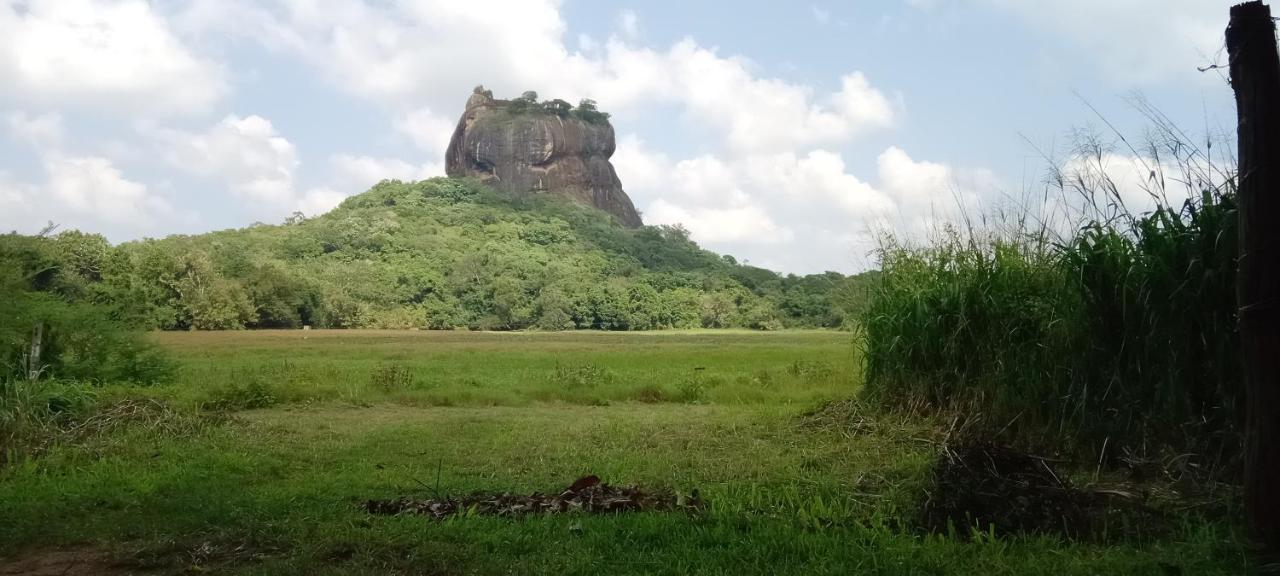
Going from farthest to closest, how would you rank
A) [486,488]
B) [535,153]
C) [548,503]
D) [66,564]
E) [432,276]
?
[535,153] < [432,276] < [486,488] < [548,503] < [66,564]

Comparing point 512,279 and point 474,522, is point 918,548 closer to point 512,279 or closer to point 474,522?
point 474,522

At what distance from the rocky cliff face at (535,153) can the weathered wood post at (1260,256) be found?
336ft

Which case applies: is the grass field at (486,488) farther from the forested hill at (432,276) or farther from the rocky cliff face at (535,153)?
the rocky cliff face at (535,153)

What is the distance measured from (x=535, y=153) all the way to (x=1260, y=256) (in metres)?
110

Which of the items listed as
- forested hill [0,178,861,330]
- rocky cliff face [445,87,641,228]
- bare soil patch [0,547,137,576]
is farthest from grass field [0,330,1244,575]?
rocky cliff face [445,87,641,228]

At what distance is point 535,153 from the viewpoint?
112m

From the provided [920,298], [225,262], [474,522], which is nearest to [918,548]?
[474,522]

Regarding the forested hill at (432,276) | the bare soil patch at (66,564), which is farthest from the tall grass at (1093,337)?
the forested hill at (432,276)

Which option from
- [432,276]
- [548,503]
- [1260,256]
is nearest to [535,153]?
[432,276]

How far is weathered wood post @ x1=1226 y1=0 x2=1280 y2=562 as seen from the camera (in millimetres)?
4074

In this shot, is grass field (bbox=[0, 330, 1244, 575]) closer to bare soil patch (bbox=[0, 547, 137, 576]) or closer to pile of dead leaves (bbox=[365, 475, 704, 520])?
bare soil patch (bbox=[0, 547, 137, 576])

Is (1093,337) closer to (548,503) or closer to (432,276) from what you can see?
(548,503)

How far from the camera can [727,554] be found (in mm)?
4590

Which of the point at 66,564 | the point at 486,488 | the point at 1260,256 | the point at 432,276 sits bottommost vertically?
the point at 66,564
